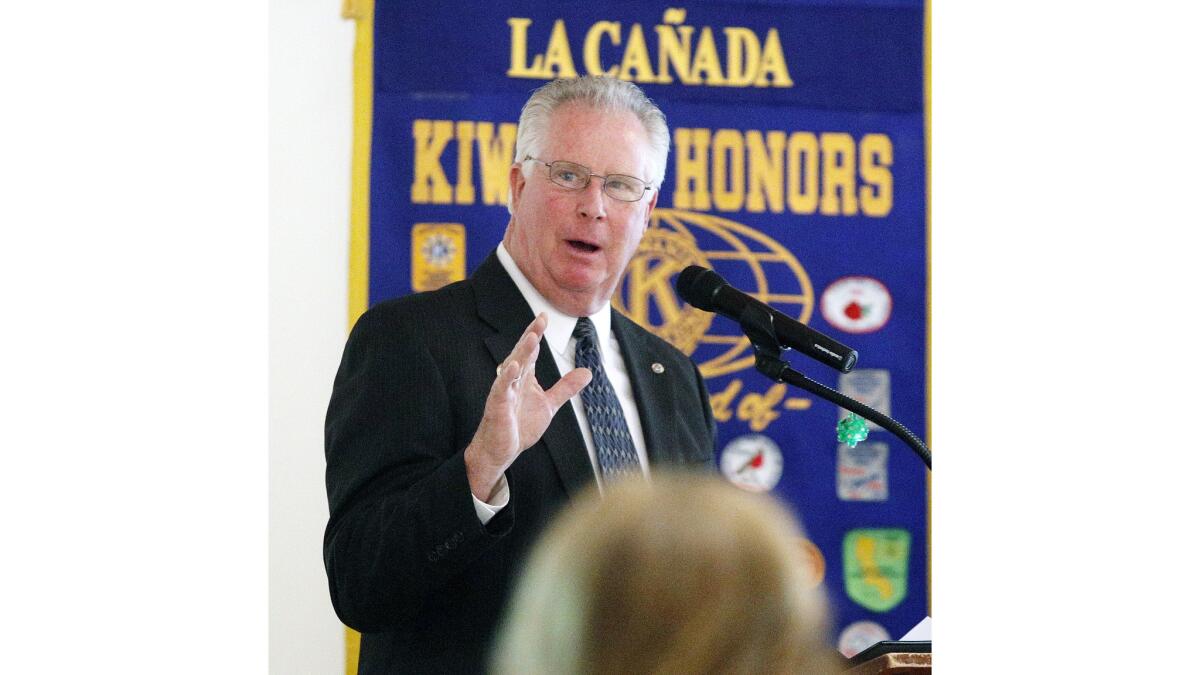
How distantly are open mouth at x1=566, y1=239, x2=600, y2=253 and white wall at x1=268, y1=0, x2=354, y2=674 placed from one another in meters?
0.46

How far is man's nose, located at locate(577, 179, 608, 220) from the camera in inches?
95.3

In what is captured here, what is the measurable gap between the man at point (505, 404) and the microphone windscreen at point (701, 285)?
207 mm

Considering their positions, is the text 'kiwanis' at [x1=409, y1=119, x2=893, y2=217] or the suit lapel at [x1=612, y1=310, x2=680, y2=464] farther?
the text 'kiwanis' at [x1=409, y1=119, x2=893, y2=217]

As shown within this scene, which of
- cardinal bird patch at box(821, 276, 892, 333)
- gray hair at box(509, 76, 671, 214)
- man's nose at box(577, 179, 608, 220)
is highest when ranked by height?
gray hair at box(509, 76, 671, 214)

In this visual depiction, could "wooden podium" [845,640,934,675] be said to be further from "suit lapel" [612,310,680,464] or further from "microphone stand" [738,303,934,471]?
"suit lapel" [612,310,680,464]

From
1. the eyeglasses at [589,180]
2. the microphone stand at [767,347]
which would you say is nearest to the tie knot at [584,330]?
the eyeglasses at [589,180]

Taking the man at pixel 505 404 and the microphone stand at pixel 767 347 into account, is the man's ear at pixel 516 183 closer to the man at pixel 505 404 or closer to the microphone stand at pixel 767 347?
the man at pixel 505 404

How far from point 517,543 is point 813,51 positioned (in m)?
1.21

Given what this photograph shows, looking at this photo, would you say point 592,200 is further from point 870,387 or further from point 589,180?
point 870,387

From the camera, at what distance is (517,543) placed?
223 centimetres

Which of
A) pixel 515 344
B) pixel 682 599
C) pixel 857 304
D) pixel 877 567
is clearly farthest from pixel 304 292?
pixel 682 599

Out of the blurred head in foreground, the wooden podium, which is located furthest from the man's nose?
the blurred head in foreground

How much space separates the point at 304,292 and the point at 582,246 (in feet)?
1.79

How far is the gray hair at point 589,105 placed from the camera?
250cm
